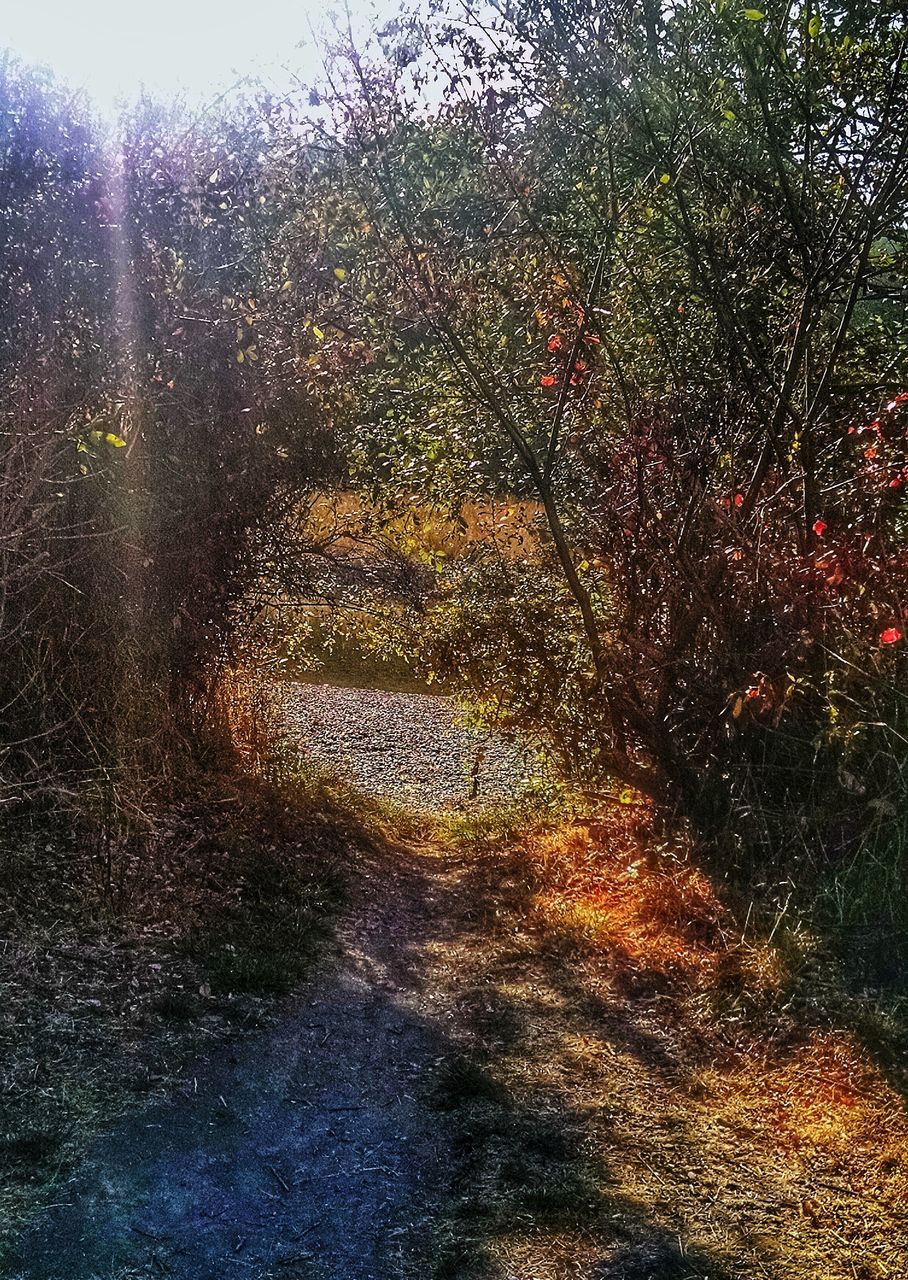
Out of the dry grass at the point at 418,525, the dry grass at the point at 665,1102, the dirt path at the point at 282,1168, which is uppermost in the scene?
the dry grass at the point at 418,525

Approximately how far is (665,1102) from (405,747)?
7890 millimetres

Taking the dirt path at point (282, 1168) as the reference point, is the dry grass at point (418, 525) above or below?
above

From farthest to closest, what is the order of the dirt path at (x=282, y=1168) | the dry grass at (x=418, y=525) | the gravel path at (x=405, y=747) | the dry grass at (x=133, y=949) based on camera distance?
the gravel path at (x=405, y=747), the dry grass at (x=418, y=525), the dry grass at (x=133, y=949), the dirt path at (x=282, y=1168)

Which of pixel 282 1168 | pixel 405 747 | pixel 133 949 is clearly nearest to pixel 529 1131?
pixel 282 1168

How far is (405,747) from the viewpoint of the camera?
39.1 ft

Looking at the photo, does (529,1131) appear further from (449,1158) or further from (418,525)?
(418,525)

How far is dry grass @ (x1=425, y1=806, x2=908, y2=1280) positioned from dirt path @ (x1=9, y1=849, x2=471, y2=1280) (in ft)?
0.67

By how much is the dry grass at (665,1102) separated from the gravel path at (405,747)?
3258 millimetres

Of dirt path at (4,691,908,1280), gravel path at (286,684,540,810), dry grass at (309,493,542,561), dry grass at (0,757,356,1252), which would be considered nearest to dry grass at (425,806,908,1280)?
dirt path at (4,691,908,1280)

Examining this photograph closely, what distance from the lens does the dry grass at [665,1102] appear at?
3316 millimetres

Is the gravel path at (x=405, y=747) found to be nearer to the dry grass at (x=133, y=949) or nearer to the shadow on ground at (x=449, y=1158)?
the dry grass at (x=133, y=949)

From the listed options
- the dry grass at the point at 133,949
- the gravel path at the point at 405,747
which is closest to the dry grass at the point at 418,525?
the gravel path at the point at 405,747

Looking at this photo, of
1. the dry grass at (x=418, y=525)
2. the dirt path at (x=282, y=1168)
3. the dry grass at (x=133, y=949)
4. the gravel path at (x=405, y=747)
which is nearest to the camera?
the dirt path at (x=282, y=1168)

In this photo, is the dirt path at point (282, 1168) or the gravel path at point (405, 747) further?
the gravel path at point (405, 747)
